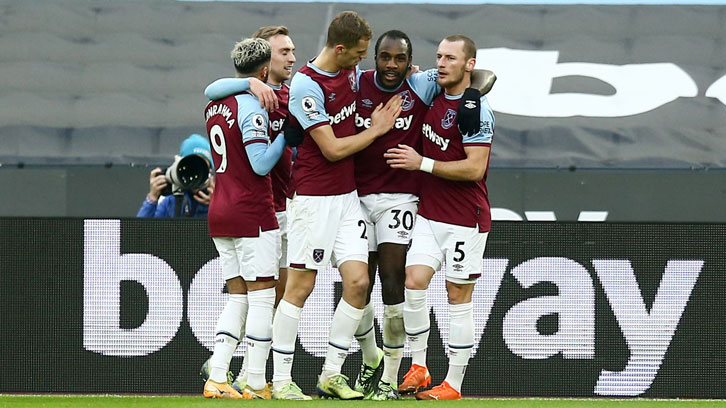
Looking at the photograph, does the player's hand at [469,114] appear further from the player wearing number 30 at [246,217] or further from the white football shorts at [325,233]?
the player wearing number 30 at [246,217]

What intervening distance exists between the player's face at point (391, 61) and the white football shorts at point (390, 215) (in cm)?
62

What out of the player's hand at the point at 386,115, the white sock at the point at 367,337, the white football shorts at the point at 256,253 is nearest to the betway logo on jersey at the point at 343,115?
the player's hand at the point at 386,115

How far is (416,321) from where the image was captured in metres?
6.46

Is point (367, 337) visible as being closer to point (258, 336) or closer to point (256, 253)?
point (258, 336)

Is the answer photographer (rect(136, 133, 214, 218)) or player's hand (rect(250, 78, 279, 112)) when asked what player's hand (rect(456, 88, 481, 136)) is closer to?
player's hand (rect(250, 78, 279, 112))

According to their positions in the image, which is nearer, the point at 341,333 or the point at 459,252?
the point at 341,333

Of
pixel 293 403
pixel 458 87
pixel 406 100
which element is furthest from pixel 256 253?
pixel 458 87

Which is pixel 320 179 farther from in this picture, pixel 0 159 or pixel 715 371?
pixel 0 159

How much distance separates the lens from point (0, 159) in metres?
11.4

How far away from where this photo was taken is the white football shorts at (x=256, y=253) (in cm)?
634

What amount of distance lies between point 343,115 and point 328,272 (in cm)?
156

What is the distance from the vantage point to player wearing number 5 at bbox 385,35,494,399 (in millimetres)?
6332

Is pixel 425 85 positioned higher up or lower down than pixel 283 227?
higher up

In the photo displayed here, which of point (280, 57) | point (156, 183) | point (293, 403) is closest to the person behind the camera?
point (293, 403)
